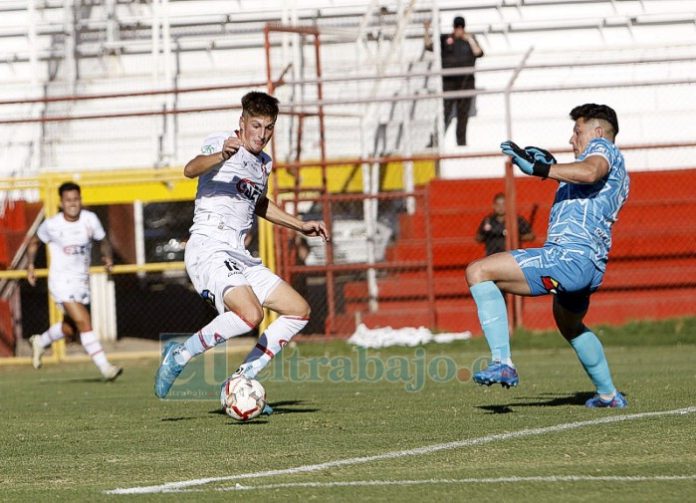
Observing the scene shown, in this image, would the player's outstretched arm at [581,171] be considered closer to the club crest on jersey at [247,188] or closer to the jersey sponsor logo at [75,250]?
the club crest on jersey at [247,188]

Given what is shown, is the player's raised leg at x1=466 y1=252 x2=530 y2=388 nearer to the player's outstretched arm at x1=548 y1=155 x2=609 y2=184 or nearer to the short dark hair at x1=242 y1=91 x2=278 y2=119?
the player's outstretched arm at x1=548 y1=155 x2=609 y2=184

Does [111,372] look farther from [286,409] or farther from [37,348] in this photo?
[286,409]

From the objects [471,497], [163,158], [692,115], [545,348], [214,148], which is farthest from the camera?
Answer: [163,158]

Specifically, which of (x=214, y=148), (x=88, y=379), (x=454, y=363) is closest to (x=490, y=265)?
(x=214, y=148)

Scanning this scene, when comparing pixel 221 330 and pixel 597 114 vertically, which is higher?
pixel 597 114

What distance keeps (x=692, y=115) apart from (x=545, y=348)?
4.95 meters

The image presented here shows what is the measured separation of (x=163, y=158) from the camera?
1995cm

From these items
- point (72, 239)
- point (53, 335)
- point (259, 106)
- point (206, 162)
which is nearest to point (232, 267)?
point (206, 162)

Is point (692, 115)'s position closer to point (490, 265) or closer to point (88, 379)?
point (88, 379)

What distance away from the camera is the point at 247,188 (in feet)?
28.7

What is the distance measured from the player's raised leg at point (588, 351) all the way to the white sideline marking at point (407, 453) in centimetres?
48

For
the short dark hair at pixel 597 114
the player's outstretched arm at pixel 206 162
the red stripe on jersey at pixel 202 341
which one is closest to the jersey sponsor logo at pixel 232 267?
the red stripe on jersey at pixel 202 341

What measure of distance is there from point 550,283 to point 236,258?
2188mm

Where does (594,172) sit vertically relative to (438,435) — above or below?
above
